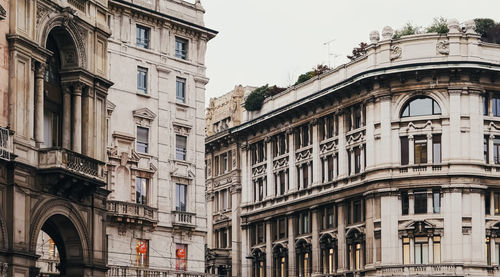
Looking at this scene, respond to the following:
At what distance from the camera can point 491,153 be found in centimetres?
8675

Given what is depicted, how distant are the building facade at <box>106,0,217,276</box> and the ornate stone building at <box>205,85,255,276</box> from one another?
33.9 metres

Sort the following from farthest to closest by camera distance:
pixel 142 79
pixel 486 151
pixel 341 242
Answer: pixel 341 242 → pixel 486 151 → pixel 142 79

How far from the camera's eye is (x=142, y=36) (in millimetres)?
71750

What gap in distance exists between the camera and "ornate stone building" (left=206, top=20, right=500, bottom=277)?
84875 mm

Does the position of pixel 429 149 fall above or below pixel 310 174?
above

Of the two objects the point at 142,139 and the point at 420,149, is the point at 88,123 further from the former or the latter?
the point at 420,149

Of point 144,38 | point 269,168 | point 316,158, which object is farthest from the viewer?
point 269,168

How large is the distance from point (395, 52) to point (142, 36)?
82.2 feet

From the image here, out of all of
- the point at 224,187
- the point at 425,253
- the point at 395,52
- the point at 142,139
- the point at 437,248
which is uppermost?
the point at 395,52

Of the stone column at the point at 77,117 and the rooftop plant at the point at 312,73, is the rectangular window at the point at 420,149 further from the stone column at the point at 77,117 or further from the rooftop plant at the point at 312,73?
the stone column at the point at 77,117

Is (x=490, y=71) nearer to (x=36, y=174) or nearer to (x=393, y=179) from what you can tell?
(x=393, y=179)

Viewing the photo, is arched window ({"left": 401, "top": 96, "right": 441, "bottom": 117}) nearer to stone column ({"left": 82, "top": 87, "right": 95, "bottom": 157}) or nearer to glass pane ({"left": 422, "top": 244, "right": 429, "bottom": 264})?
glass pane ({"left": 422, "top": 244, "right": 429, "bottom": 264})

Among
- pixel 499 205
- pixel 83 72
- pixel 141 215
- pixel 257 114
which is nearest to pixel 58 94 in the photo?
pixel 83 72

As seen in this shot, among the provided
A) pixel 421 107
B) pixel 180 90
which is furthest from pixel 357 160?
pixel 180 90
